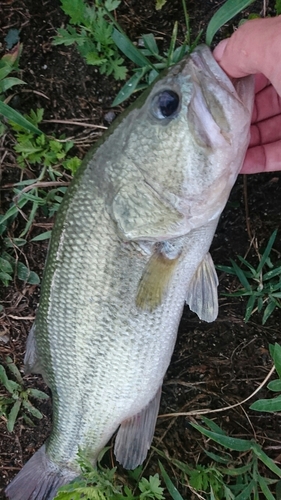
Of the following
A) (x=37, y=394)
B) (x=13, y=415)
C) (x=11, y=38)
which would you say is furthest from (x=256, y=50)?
(x=13, y=415)

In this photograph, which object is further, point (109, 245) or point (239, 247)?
point (239, 247)

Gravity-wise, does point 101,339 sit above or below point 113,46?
below

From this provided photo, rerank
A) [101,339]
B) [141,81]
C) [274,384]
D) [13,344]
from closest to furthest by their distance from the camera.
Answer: [274,384] < [101,339] < [141,81] < [13,344]

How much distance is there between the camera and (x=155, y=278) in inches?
78.8

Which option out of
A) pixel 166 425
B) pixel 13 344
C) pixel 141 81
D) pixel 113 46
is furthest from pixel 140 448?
pixel 113 46

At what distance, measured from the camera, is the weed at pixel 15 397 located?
282cm

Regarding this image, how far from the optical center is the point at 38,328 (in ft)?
7.64

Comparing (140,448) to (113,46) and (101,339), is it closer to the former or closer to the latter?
(101,339)

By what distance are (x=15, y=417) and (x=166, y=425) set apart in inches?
34.3

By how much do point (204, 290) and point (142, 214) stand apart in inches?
19.0

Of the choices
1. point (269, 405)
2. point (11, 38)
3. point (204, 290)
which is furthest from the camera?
point (11, 38)

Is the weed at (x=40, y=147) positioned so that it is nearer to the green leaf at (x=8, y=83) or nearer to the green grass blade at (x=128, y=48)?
the green leaf at (x=8, y=83)

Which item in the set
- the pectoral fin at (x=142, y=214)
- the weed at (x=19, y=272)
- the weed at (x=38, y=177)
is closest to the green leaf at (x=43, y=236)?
the weed at (x=38, y=177)

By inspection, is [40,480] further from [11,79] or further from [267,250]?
[11,79]
